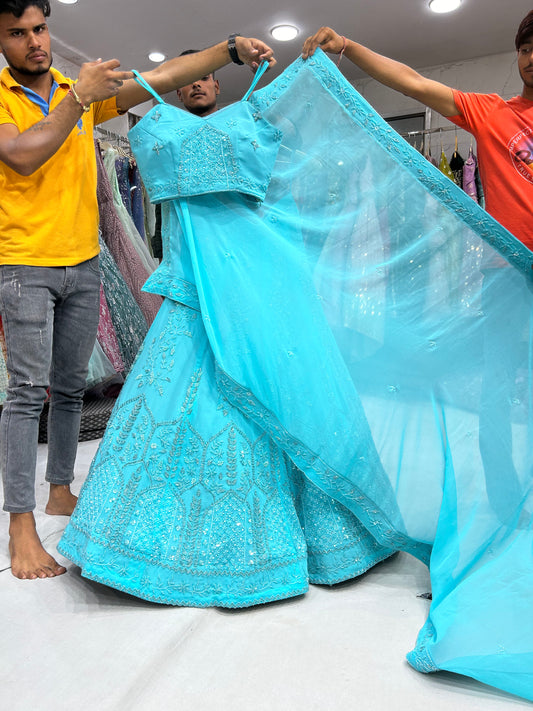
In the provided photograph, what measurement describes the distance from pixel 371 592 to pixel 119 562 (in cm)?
53

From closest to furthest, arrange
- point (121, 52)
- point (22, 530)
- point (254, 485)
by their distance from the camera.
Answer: point (254, 485), point (22, 530), point (121, 52)

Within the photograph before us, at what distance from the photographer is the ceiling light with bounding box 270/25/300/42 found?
3.82 m

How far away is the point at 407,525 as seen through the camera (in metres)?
1.21

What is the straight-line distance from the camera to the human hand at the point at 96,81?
1297mm

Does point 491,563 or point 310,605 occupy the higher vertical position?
point 491,563

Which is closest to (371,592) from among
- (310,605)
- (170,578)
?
(310,605)

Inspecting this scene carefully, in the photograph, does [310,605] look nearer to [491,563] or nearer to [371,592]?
[371,592]

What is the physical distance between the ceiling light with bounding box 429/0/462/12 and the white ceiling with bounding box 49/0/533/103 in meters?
0.05

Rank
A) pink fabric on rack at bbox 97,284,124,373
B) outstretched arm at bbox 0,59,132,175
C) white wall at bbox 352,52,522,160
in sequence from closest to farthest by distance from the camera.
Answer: outstretched arm at bbox 0,59,132,175 < pink fabric on rack at bbox 97,284,124,373 < white wall at bbox 352,52,522,160

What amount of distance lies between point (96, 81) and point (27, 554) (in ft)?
3.62

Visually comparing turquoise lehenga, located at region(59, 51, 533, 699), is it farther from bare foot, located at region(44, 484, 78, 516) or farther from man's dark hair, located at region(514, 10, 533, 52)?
bare foot, located at region(44, 484, 78, 516)

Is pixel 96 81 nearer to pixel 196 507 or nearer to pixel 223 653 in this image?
pixel 196 507

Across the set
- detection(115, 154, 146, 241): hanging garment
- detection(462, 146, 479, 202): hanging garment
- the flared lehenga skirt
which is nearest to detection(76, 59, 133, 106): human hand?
the flared lehenga skirt

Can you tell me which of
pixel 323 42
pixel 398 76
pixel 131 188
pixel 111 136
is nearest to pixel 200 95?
pixel 323 42
